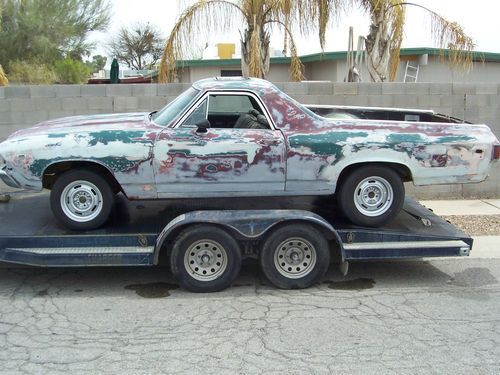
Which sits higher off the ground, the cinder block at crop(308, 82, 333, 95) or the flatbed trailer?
the cinder block at crop(308, 82, 333, 95)

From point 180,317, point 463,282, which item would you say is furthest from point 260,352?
point 463,282

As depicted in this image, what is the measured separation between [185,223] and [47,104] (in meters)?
5.19

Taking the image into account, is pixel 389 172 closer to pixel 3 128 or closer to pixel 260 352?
pixel 260 352

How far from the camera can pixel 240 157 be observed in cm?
593

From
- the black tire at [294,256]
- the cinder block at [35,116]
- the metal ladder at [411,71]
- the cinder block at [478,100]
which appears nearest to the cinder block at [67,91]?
the cinder block at [35,116]

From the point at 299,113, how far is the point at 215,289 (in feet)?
6.70

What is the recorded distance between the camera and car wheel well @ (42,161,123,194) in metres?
5.92

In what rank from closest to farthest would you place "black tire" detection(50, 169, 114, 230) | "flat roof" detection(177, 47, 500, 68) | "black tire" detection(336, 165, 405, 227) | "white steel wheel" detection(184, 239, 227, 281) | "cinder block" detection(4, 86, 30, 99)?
"white steel wheel" detection(184, 239, 227, 281), "black tire" detection(50, 169, 114, 230), "black tire" detection(336, 165, 405, 227), "cinder block" detection(4, 86, 30, 99), "flat roof" detection(177, 47, 500, 68)

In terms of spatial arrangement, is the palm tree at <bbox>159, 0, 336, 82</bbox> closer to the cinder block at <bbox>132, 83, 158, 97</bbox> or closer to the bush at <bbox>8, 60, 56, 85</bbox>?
the cinder block at <bbox>132, 83, 158, 97</bbox>

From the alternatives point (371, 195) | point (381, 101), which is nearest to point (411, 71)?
point (381, 101)

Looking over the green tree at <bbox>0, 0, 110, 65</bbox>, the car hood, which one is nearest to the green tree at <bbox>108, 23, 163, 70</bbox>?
the green tree at <bbox>0, 0, 110, 65</bbox>

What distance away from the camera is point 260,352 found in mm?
4422

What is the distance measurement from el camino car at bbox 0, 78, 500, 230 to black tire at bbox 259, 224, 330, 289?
56 cm

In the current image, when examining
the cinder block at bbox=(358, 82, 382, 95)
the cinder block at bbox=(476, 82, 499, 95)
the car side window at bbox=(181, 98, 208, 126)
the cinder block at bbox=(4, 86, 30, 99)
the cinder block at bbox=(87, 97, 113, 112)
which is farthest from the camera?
the cinder block at bbox=(476, 82, 499, 95)
